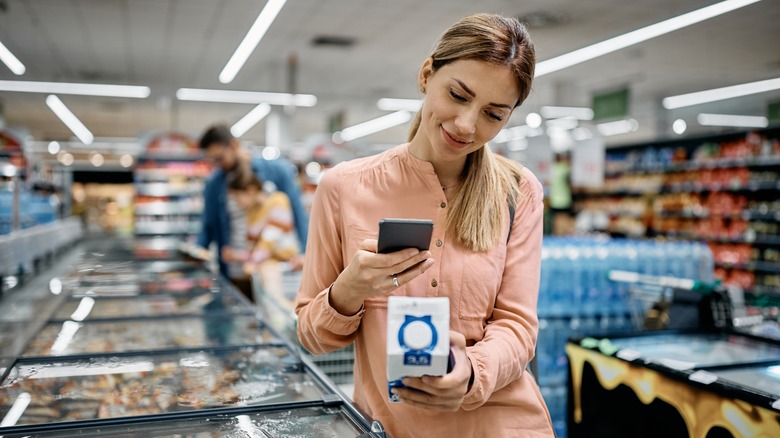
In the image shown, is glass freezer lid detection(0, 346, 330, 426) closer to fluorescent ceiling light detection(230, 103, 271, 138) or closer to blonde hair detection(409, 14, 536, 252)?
blonde hair detection(409, 14, 536, 252)

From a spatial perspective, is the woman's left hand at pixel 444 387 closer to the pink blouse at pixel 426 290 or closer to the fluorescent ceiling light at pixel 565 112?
the pink blouse at pixel 426 290

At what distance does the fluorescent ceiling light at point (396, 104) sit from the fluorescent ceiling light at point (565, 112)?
118 inches

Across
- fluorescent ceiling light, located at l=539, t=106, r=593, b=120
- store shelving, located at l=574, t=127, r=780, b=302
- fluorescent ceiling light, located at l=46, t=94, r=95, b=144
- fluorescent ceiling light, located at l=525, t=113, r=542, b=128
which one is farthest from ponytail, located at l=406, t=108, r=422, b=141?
fluorescent ceiling light, located at l=46, t=94, r=95, b=144

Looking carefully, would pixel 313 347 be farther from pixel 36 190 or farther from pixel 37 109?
pixel 37 109

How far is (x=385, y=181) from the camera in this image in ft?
4.23

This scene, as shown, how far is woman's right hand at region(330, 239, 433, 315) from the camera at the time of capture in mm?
1017

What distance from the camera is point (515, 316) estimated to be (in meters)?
1.24

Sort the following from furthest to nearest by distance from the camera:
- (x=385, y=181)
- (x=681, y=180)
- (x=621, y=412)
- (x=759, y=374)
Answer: (x=681, y=180), (x=621, y=412), (x=759, y=374), (x=385, y=181)

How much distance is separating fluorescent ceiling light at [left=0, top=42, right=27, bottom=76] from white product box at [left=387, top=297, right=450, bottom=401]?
11.3 m

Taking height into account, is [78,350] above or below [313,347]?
below

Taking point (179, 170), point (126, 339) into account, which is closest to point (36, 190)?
point (179, 170)

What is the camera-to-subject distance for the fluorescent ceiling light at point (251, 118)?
15.3 meters

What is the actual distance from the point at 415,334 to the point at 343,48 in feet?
32.8

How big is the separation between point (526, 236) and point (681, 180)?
10365 mm
